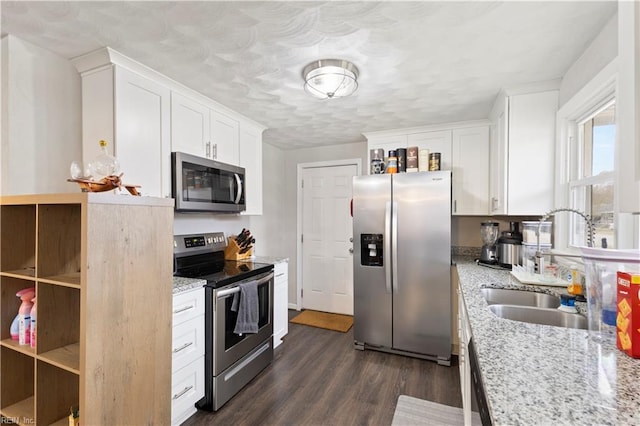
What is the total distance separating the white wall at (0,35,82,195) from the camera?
1555 millimetres

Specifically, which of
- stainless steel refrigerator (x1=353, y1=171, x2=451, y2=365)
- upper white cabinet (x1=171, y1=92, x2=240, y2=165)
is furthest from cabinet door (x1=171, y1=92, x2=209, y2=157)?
stainless steel refrigerator (x1=353, y1=171, x2=451, y2=365)

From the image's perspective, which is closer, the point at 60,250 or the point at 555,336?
the point at 555,336

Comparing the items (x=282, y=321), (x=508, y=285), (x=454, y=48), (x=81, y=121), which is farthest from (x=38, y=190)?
(x=508, y=285)

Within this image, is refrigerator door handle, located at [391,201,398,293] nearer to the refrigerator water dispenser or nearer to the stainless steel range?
the refrigerator water dispenser

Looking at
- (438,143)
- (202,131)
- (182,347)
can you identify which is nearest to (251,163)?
(202,131)

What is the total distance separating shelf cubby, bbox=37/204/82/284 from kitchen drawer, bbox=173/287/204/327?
0.54 metres

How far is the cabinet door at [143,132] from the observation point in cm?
176

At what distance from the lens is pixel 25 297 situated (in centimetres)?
135

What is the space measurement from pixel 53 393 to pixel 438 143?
3.46 m

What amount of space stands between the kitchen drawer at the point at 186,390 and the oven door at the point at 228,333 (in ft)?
0.35

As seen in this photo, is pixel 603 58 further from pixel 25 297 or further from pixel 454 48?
pixel 25 297

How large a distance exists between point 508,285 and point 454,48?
150 centimetres

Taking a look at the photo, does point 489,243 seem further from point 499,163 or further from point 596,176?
point 596,176

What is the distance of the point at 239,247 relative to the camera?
289 centimetres
